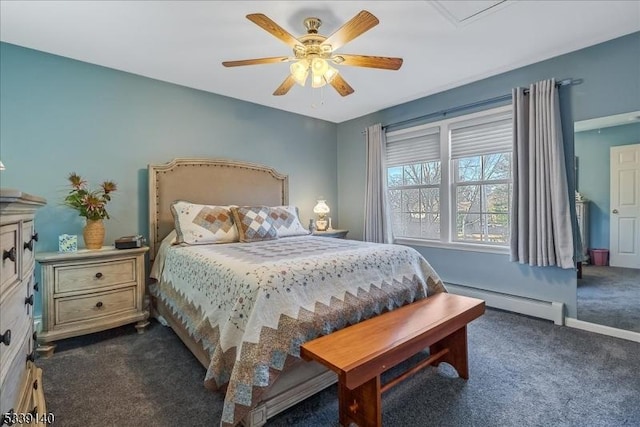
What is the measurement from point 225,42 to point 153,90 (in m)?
1.16

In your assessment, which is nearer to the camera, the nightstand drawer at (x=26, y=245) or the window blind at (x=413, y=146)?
the nightstand drawer at (x=26, y=245)

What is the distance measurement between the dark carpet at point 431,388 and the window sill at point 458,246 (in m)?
0.96

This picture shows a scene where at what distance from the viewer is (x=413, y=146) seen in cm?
393

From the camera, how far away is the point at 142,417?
155 cm

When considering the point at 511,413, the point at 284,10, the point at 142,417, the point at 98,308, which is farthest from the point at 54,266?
the point at 511,413

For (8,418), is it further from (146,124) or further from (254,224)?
(146,124)

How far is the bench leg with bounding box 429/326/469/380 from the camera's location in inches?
73.9

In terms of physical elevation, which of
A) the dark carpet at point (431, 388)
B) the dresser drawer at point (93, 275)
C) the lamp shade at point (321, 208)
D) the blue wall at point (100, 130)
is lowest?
the dark carpet at point (431, 388)

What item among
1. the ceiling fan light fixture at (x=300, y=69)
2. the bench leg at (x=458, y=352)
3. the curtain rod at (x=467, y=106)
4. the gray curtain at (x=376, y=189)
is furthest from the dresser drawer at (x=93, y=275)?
the curtain rod at (x=467, y=106)

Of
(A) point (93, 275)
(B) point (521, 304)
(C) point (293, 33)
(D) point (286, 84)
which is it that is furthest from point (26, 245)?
(B) point (521, 304)

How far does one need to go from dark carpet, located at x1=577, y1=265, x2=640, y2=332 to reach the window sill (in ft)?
2.21

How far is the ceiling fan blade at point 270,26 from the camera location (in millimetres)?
1662

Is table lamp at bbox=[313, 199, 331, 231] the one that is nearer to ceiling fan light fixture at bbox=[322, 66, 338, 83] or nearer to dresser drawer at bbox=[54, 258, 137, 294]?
ceiling fan light fixture at bbox=[322, 66, 338, 83]

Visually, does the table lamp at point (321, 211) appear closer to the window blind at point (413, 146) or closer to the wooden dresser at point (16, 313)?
the window blind at point (413, 146)
